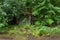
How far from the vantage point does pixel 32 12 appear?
9312 millimetres

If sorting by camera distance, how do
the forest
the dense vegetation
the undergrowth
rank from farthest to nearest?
the dense vegetation, the forest, the undergrowth

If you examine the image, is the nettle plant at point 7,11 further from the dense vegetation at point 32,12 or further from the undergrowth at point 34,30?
the undergrowth at point 34,30

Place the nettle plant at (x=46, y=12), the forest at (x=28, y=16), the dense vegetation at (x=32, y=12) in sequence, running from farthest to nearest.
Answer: the nettle plant at (x=46, y=12) → the dense vegetation at (x=32, y=12) → the forest at (x=28, y=16)

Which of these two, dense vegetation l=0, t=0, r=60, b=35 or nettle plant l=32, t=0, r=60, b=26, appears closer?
dense vegetation l=0, t=0, r=60, b=35

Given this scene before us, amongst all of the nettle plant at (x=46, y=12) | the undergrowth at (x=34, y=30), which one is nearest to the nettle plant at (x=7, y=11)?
the undergrowth at (x=34, y=30)

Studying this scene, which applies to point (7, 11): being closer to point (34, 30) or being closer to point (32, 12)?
point (32, 12)

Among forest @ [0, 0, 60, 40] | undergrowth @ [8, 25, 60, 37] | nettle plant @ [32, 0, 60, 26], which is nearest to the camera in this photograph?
undergrowth @ [8, 25, 60, 37]

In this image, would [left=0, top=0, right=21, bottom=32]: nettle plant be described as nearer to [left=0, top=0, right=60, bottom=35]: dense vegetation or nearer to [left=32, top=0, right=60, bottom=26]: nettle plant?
[left=0, top=0, right=60, bottom=35]: dense vegetation

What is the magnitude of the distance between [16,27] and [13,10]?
0.96 m

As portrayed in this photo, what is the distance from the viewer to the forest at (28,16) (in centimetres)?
848

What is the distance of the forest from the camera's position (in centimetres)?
848

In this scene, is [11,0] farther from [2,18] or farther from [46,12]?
[46,12]

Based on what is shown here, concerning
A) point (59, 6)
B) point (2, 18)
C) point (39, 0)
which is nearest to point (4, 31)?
point (2, 18)

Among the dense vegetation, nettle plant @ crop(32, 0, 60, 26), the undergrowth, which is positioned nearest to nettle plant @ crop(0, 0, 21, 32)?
the dense vegetation
